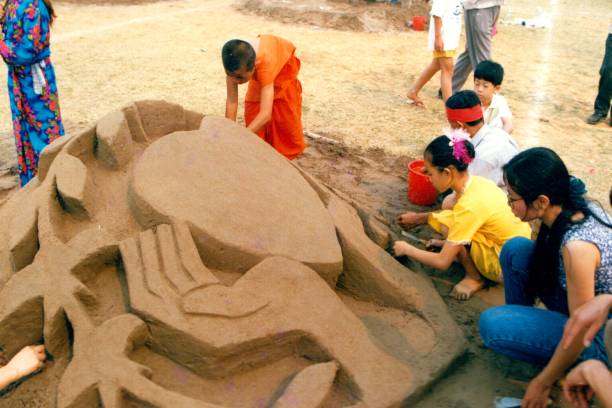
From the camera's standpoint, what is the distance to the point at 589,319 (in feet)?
5.31

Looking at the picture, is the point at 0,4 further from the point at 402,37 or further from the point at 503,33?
the point at 503,33

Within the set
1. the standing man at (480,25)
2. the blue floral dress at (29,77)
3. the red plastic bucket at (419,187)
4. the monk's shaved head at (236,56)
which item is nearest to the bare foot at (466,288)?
the red plastic bucket at (419,187)

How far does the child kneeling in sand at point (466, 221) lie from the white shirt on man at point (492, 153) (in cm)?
47

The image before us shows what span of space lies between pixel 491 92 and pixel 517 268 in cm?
162

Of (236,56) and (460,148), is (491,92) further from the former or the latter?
(236,56)

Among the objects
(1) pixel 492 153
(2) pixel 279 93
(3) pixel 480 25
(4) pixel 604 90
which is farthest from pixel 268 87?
(4) pixel 604 90

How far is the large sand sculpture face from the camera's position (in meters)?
1.79

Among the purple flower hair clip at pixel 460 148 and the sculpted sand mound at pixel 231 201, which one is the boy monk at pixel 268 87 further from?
the purple flower hair clip at pixel 460 148

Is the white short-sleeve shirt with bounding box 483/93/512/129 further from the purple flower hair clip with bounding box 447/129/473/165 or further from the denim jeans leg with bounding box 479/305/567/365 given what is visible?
the denim jeans leg with bounding box 479/305/567/365

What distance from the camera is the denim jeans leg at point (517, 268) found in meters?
2.22

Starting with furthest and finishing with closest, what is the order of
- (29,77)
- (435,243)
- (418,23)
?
(418,23) → (29,77) → (435,243)

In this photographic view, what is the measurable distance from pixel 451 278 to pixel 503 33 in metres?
6.81

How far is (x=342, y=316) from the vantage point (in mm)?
2062

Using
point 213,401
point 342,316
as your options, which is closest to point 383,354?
point 342,316
